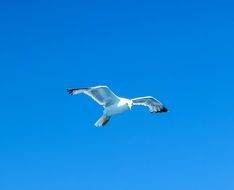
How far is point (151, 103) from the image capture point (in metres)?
26.0

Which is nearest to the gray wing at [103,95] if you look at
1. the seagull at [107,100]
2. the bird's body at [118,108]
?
the seagull at [107,100]

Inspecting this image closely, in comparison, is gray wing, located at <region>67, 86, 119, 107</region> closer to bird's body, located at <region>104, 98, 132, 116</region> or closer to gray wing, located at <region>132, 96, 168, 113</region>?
bird's body, located at <region>104, 98, 132, 116</region>

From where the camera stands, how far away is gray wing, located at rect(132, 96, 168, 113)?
25.5 m

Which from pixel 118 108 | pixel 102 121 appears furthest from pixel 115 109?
pixel 102 121

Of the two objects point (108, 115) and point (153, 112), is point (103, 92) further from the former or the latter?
point (153, 112)

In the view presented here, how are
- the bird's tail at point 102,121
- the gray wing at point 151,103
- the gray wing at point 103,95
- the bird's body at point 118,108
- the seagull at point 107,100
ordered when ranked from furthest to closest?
1. the gray wing at point 151,103
2. the gray wing at point 103,95
3. the bird's body at point 118,108
4. the seagull at point 107,100
5. the bird's tail at point 102,121

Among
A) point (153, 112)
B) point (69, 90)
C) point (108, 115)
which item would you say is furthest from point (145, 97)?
point (69, 90)

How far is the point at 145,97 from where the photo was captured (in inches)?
1002

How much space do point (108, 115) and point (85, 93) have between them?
4.57 ft

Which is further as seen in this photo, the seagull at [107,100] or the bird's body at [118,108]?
the bird's body at [118,108]

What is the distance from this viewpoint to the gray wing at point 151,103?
83.7 ft

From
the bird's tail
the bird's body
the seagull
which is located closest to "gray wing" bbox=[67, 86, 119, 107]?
the seagull

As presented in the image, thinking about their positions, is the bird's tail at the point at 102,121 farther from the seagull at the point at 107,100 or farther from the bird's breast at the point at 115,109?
the bird's breast at the point at 115,109

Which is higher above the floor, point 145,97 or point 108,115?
point 145,97
